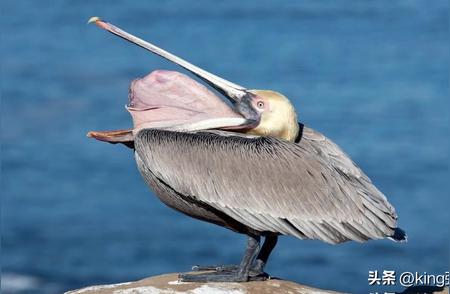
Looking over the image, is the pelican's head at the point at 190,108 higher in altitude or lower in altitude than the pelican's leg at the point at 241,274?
higher

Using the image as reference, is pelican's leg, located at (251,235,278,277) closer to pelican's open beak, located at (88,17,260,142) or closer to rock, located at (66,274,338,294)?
rock, located at (66,274,338,294)

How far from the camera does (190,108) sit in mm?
8758

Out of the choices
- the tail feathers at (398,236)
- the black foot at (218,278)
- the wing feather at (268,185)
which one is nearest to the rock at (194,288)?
the black foot at (218,278)

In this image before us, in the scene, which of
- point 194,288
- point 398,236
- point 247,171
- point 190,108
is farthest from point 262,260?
point 190,108

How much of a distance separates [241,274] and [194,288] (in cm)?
31

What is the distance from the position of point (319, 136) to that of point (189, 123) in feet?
2.83

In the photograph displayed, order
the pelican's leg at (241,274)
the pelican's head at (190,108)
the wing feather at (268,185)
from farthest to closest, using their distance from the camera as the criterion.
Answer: the pelican's head at (190,108) → the pelican's leg at (241,274) → the wing feather at (268,185)

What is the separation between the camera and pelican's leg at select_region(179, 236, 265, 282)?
8.56 m

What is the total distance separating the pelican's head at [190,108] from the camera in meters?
8.69

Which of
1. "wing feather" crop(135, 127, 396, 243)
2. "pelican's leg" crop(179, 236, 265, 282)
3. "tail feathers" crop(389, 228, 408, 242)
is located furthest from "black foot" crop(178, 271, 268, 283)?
"tail feathers" crop(389, 228, 408, 242)

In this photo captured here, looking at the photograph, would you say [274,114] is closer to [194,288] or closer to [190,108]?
[190,108]

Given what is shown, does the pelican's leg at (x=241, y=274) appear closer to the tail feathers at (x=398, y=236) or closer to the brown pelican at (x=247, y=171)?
the brown pelican at (x=247, y=171)

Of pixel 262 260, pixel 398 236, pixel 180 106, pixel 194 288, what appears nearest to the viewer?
pixel 194 288

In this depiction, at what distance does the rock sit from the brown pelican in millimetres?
73
